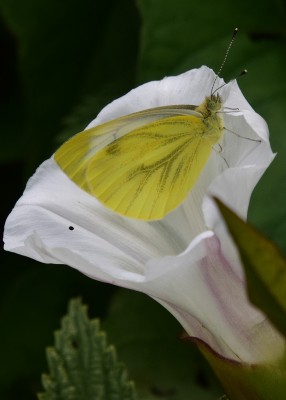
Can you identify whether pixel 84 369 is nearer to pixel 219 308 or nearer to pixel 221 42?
pixel 219 308

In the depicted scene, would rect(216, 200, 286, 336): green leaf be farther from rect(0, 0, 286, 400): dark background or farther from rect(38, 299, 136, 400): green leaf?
rect(0, 0, 286, 400): dark background

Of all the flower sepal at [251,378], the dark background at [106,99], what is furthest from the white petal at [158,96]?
the flower sepal at [251,378]

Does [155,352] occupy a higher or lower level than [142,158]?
lower

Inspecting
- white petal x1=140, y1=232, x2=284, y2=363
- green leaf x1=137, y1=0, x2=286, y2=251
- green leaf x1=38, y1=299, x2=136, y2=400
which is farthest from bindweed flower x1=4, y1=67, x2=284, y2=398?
green leaf x1=137, y1=0, x2=286, y2=251

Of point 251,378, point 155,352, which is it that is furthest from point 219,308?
point 155,352

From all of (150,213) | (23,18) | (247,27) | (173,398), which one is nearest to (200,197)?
(150,213)

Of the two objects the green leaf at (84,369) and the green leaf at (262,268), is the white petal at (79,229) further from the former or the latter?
the green leaf at (262,268)

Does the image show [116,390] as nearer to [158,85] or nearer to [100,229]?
[100,229]
